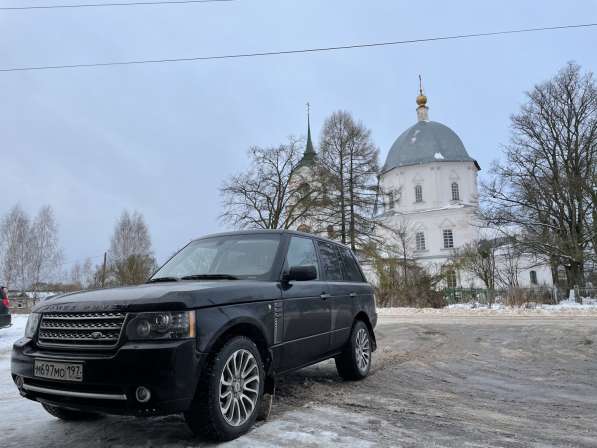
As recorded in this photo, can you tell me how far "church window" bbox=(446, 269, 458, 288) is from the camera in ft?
99.7

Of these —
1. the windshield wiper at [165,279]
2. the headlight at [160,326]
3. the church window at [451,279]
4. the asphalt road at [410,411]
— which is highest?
the church window at [451,279]

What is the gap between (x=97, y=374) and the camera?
3164mm

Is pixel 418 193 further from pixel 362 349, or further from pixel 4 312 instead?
pixel 362 349

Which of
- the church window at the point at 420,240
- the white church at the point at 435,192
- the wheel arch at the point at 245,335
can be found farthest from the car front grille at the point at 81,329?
the church window at the point at 420,240

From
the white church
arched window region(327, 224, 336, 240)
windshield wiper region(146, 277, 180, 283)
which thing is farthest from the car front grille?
the white church

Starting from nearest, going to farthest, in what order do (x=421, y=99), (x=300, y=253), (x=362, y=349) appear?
(x=300, y=253) < (x=362, y=349) < (x=421, y=99)

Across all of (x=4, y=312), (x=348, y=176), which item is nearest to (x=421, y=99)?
(x=348, y=176)

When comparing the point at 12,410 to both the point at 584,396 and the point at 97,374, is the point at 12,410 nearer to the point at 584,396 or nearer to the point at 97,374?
the point at 97,374

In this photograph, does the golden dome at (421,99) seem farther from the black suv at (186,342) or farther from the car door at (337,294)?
the black suv at (186,342)

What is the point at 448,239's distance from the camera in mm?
55344

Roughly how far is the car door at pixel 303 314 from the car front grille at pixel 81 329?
1.62m

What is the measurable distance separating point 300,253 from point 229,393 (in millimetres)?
1947

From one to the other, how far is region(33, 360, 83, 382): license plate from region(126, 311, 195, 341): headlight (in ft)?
1.55

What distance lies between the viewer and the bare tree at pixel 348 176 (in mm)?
35812
